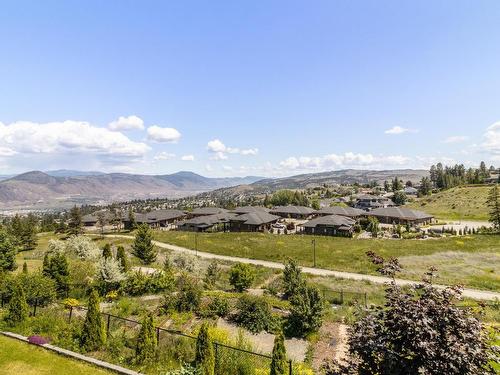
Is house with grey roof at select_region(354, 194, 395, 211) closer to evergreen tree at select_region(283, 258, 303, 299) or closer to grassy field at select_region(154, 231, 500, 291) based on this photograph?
grassy field at select_region(154, 231, 500, 291)

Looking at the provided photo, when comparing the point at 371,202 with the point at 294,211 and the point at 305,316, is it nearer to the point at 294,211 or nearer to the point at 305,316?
the point at 294,211

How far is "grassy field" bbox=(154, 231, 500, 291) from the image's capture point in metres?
41.6

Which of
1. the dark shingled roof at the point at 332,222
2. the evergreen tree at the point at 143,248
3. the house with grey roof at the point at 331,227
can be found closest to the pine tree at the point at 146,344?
the evergreen tree at the point at 143,248

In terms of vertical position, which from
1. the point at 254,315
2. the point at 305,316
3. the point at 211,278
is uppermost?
the point at 305,316

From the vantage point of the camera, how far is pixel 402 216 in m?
88.2

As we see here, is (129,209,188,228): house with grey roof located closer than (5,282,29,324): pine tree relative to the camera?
No

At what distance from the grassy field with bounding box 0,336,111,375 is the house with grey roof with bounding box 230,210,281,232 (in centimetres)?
6980

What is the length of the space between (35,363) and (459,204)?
4765 inches

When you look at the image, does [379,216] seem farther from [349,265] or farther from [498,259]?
[349,265]

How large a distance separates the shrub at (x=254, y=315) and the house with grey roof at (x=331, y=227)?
55748 mm

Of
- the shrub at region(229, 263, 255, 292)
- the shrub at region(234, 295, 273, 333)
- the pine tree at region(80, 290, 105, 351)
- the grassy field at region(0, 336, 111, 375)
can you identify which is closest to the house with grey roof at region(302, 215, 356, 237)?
the shrub at region(229, 263, 255, 292)

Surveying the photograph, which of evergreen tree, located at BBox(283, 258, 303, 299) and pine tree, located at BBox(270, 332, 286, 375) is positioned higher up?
pine tree, located at BBox(270, 332, 286, 375)


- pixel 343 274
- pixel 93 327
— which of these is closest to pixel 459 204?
pixel 343 274

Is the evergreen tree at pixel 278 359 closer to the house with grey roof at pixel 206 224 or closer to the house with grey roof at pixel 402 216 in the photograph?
the house with grey roof at pixel 206 224
